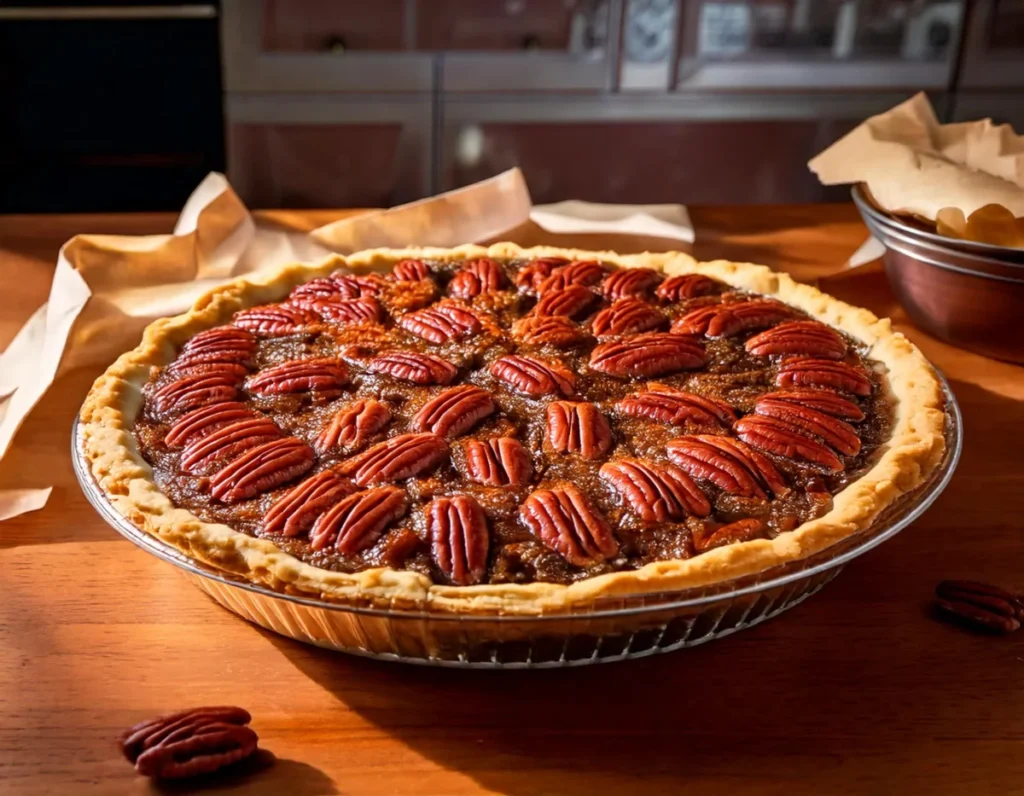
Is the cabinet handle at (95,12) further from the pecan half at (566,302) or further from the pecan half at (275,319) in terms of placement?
the pecan half at (566,302)

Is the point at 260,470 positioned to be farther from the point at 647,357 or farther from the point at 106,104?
the point at 106,104

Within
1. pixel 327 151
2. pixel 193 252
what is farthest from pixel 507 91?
pixel 193 252

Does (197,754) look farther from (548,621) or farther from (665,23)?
(665,23)

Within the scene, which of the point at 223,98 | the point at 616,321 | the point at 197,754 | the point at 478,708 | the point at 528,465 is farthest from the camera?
the point at 223,98

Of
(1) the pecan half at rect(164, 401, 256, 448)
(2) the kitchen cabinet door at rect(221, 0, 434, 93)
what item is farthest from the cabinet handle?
(1) the pecan half at rect(164, 401, 256, 448)

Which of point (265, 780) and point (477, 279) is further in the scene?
point (477, 279)

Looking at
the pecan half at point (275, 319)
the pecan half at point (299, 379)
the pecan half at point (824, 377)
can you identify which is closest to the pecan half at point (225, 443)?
the pecan half at point (299, 379)

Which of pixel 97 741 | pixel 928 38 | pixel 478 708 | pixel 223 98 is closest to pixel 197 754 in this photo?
pixel 97 741
